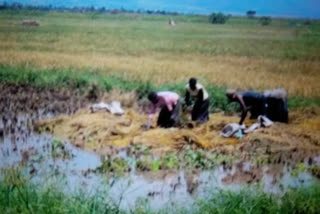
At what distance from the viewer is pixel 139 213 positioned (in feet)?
8.33

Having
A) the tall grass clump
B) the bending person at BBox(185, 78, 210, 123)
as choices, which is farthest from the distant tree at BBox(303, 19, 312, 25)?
the tall grass clump

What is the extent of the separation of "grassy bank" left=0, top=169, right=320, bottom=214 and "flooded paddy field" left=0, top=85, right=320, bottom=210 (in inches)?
1.6

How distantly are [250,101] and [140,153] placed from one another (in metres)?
0.61

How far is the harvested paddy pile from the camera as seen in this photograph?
2.75 meters

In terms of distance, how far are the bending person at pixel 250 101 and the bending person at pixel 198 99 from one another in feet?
0.40

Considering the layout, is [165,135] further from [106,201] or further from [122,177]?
[106,201]

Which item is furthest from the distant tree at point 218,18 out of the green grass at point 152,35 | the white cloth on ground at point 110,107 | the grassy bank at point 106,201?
the grassy bank at point 106,201

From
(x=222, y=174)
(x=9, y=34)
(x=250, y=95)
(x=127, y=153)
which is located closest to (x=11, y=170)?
(x=127, y=153)

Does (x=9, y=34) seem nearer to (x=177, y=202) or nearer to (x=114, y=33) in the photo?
(x=114, y=33)

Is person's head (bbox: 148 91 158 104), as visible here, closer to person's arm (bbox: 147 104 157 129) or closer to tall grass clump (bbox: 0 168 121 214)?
person's arm (bbox: 147 104 157 129)

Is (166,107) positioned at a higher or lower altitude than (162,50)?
lower

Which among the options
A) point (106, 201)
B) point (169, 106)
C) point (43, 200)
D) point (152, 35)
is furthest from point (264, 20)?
point (43, 200)

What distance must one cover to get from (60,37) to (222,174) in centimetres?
111

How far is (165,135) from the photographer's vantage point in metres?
2.79
